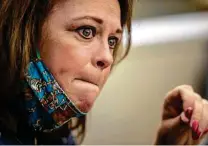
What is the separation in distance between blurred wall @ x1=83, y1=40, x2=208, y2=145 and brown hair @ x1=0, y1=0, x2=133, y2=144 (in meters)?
0.27

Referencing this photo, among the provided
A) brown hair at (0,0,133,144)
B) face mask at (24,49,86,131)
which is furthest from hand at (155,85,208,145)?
brown hair at (0,0,133,144)

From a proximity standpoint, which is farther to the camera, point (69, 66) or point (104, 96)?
point (104, 96)

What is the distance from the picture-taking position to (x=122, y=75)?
1073mm

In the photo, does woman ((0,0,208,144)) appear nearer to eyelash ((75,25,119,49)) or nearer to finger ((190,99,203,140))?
eyelash ((75,25,119,49))

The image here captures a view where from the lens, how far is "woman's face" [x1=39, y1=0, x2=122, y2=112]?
0.89 m

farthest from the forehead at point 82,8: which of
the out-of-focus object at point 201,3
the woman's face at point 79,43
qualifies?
the out-of-focus object at point 201,3

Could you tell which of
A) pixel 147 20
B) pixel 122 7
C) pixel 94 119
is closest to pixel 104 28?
pixel 122 7

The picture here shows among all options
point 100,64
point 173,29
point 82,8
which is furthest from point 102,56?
point 173,29

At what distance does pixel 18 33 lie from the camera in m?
0.88

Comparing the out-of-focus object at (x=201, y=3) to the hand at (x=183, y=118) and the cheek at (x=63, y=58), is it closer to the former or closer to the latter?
the hand at (x=183, y=118)

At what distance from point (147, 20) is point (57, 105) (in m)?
0.36

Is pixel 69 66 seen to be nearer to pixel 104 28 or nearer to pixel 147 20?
pixel 104 28

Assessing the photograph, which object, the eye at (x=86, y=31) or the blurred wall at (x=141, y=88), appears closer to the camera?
the eye at (x=86, y=31)

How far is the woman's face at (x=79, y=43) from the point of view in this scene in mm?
891
